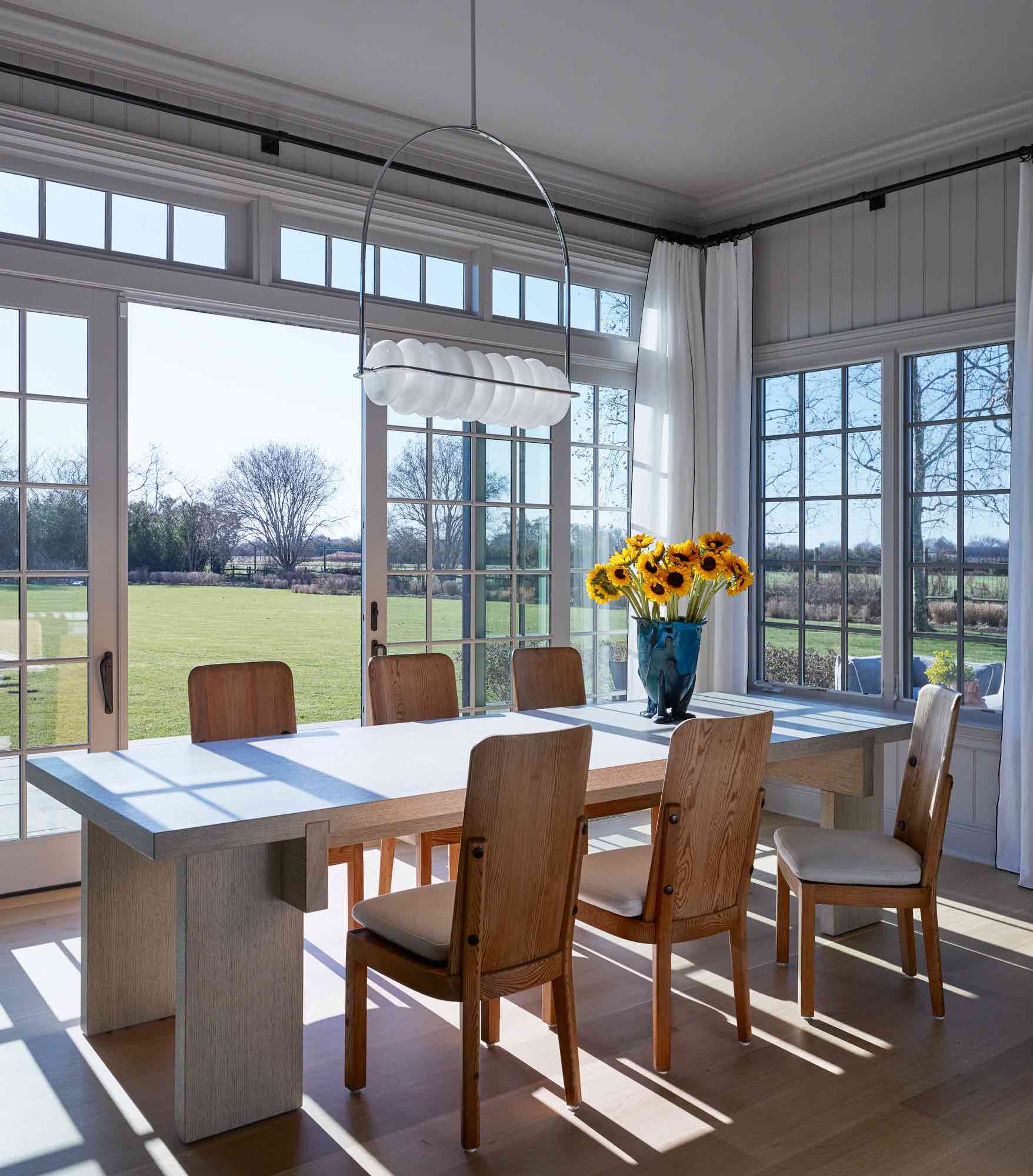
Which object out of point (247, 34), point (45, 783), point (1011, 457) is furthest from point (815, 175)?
point (45, 783)

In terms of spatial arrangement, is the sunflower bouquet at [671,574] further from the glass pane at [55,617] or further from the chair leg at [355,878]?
the glass pane at [55,617]

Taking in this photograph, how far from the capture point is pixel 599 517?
220 inches

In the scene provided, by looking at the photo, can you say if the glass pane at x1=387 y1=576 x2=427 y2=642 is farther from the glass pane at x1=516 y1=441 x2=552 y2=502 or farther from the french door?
the french door

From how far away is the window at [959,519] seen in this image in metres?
4.55

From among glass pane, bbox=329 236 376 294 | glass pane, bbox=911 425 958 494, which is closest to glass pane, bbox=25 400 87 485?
glass pane, bbox=329 236 376 294

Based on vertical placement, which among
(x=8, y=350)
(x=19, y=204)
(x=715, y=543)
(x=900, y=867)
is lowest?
(x=900, y=867)

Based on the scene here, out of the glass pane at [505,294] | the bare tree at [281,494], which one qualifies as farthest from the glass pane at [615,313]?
the bare tree at [281,494]

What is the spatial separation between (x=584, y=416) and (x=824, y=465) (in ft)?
4.16

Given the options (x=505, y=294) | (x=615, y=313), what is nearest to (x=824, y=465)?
(x=615, y=313)

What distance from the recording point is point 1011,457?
14.0 ft

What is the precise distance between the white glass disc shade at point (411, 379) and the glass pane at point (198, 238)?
1722 millimetres

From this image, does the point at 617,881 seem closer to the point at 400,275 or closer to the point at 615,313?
the point at 400,275

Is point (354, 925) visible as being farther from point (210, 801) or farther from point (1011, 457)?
point (1011, 457)

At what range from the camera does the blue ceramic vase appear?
3438 mm
